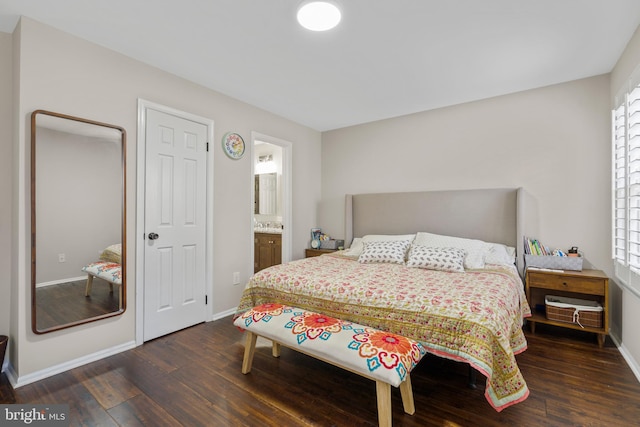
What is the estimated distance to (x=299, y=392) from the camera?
198 cm

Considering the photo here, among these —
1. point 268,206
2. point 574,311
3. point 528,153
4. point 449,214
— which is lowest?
point 574,311

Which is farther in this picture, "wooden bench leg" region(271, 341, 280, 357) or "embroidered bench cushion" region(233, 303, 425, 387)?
"wooden bench leg" region(271, 341, 280, 357)

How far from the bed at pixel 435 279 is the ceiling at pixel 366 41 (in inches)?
52.2

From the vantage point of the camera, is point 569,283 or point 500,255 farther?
point 500,255

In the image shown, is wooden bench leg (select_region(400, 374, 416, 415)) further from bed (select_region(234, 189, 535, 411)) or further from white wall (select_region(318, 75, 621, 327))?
white wall (select_region(318, 75, 621, 327))

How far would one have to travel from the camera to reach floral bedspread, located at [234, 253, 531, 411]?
5.36ft

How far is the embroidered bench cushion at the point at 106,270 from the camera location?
8.09 ft

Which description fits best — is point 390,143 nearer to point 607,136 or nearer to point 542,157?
point 542,157

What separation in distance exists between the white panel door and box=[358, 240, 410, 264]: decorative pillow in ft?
5.76

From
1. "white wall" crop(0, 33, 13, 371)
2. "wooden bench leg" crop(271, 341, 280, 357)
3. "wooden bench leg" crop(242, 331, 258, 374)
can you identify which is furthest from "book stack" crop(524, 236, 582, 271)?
"white wall" crop(0, 33, 13, 371)

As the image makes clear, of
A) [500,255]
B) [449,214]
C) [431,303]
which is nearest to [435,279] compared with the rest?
[431,303]

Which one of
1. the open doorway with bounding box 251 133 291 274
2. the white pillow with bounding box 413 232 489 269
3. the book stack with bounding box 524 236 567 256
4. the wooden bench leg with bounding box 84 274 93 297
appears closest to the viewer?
the wooden bench leg with bounding box 84 274 93 297

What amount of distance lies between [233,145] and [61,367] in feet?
8.05

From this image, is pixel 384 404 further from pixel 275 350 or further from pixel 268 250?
pixel 268 250
